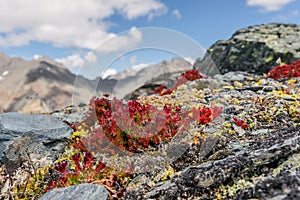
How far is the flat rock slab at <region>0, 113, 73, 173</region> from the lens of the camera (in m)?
6.52

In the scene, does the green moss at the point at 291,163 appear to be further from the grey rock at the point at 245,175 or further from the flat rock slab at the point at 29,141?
the flat rock slab at the point at 29,141

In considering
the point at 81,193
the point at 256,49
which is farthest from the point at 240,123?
the point at 256,49

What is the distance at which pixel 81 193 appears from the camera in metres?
4.99

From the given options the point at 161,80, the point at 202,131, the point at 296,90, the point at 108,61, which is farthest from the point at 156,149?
the point at 161,80

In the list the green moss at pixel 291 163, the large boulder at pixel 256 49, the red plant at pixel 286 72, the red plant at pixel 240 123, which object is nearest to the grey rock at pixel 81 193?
the green moss at pixel 291 163

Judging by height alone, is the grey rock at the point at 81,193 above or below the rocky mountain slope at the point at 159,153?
below

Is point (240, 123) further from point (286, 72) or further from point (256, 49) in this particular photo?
point (256, 49)

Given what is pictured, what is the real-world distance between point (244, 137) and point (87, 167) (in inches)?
131

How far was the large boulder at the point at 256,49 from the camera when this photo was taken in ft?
61.8

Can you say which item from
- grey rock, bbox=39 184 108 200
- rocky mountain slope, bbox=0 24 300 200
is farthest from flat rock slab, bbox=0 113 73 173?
grey rock, bbox=39 184 108 200

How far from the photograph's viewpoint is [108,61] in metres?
8.72

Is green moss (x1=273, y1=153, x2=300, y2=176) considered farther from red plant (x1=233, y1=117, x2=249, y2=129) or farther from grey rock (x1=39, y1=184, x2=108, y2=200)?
grey rock (x1=39, y1=184, x2=108, y2=200)

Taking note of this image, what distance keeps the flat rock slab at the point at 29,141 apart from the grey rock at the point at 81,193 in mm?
1532

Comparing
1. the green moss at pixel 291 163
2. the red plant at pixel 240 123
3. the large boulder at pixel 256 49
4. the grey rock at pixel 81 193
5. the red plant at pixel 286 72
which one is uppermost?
the large boulder at pixel 256 49
